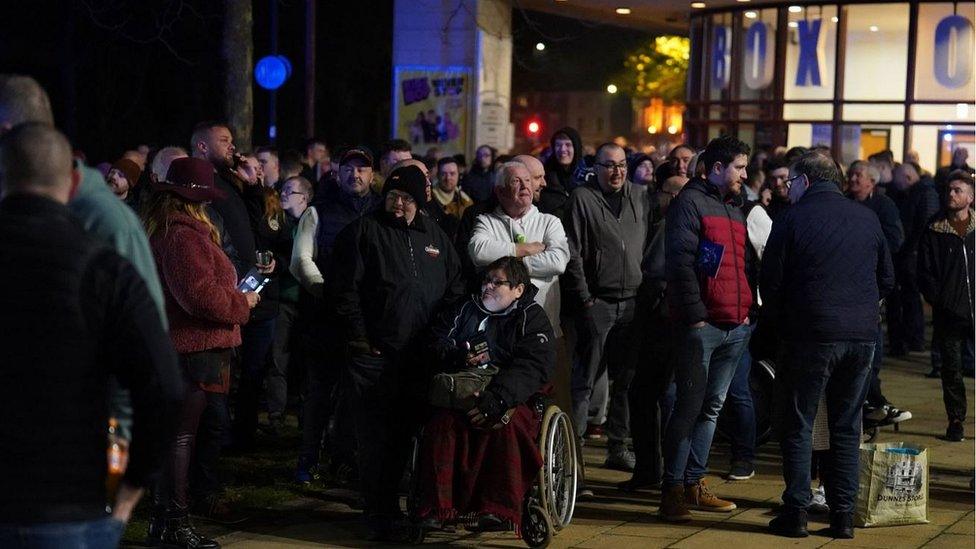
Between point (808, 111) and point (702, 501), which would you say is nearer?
point (702, 501)

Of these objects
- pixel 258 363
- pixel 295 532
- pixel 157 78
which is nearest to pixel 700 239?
pixel 295 532

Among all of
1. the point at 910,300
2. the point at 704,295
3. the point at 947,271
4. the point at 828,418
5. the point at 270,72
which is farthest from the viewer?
the point at 270,72

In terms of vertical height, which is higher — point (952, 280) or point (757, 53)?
point (757, 53)

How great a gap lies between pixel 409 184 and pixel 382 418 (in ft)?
3.94

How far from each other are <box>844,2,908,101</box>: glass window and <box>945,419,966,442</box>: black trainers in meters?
16.5

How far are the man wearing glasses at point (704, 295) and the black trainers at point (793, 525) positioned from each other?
522 mm

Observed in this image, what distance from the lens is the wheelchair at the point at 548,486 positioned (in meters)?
7.37

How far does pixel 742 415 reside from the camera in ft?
30.8

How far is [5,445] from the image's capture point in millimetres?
3562

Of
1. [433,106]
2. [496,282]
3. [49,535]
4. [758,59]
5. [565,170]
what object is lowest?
[49,535]

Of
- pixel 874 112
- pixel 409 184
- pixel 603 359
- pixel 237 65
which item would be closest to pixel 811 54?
pixel 874 112

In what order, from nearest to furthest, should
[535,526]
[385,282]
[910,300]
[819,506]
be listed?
[535,526] → [385,282] → [819,506] → [910,300]

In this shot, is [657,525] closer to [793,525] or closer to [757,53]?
[793,525]

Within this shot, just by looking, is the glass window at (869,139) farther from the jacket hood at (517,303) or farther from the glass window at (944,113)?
the jacket hood at (517,303)
